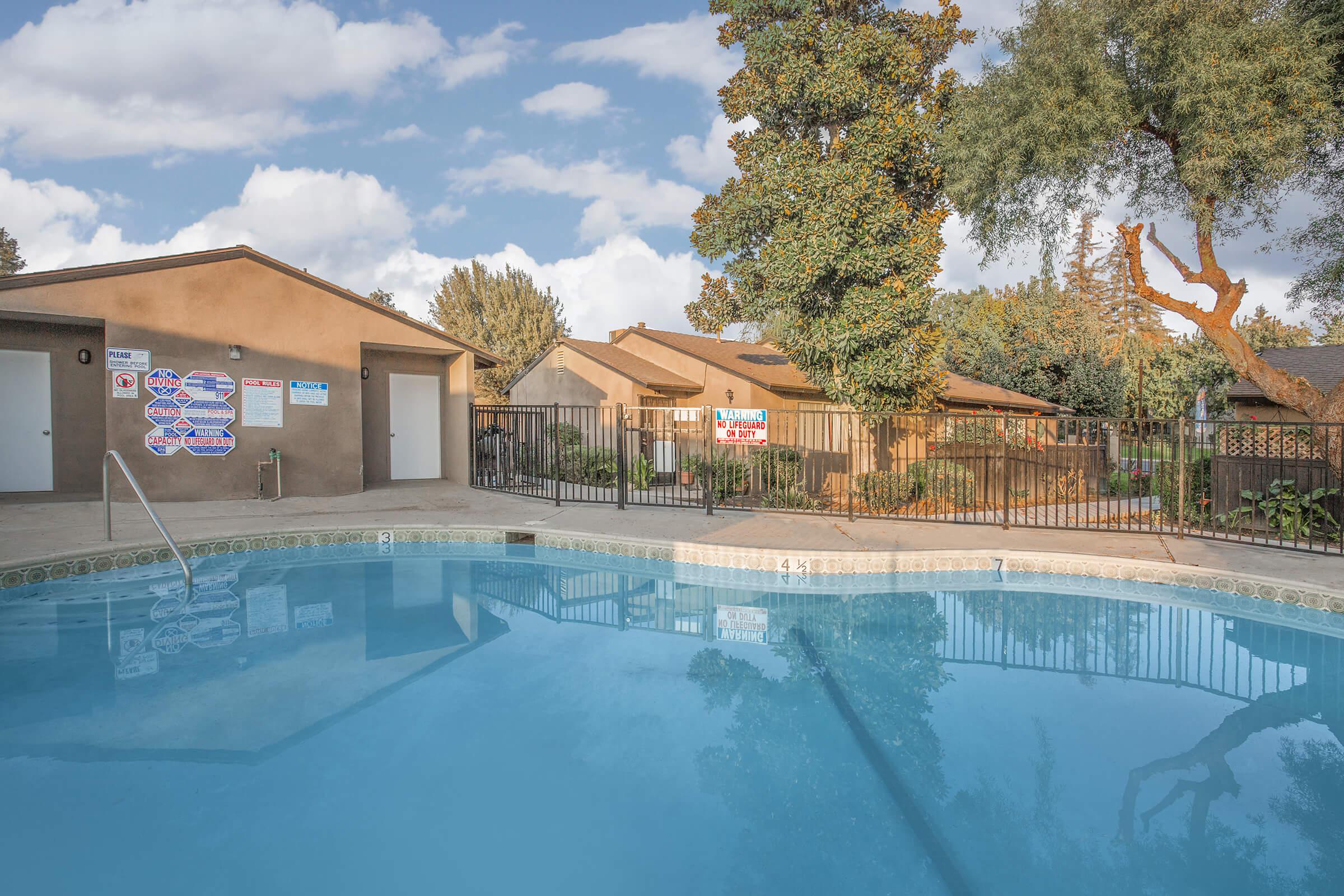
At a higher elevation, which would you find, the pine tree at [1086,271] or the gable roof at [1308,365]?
the pine tree at [1086,271]

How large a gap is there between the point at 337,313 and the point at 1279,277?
51.9 ft

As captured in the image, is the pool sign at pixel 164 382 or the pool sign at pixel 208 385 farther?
the pool sign at pixel 208 385

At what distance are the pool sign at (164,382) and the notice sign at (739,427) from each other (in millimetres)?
8569

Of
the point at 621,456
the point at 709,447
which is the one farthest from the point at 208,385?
the point at 709,447

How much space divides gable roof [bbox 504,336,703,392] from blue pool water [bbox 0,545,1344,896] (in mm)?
10155

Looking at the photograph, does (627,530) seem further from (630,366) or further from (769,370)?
(769,370)

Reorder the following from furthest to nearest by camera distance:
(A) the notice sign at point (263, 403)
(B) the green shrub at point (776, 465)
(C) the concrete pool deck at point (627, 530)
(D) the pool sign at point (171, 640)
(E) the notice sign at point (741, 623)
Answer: (B) the green shrub at point (776, 465) < (A) the notice sign at point (263, 403) < (C) the concrete pool deck at point (627, 530) < (E) the notice sign at point (741, 623) < (D) the pool sign at point (171, 640)

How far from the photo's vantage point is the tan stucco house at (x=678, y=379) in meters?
16.7

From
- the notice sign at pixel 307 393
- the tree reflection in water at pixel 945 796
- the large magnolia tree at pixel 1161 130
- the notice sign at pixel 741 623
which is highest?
the large magnolia tree at pixel 1161 130

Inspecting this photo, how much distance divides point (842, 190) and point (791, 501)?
5.43 metres

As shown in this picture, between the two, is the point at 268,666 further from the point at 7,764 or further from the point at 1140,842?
the point at 1140,842

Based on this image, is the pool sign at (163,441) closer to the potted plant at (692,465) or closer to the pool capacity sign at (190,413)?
the pool capacity sign at (190,413)

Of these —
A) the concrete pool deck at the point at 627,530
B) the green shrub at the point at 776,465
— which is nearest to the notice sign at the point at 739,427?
the concrete pool deck at the point at 627,530

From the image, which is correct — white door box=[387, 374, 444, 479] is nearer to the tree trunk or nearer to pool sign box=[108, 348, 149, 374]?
pool sign box=[108, 348, 149, 374]
